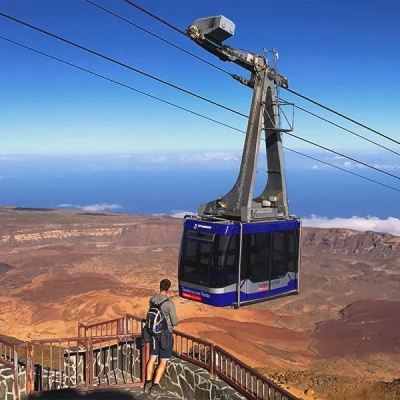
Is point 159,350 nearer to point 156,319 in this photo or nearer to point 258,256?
point 156,319

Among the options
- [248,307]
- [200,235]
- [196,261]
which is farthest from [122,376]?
[248,307]

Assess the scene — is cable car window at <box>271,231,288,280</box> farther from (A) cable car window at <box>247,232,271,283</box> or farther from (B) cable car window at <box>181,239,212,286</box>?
(B) cable car window at <box>181,239,212,286</box>

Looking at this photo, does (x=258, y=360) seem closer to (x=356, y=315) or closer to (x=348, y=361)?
(x=348, y=361)

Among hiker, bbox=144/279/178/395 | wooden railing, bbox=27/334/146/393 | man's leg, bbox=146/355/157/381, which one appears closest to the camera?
hiker, bbox=144/279/178/395

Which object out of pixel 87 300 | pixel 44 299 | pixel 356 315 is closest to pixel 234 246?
pixel 87 300

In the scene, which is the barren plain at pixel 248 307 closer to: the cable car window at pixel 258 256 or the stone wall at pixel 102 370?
the stone wall at pixel 102 370

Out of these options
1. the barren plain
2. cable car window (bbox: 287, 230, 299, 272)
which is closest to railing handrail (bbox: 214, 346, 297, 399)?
cable car window (bbox: 287, 230, 299, 272)
